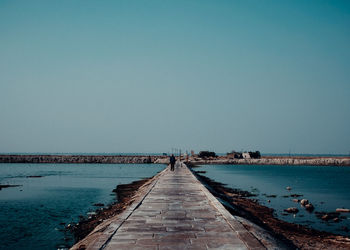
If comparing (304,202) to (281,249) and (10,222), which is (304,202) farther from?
(10,222)

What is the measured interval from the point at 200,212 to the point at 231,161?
79.6m

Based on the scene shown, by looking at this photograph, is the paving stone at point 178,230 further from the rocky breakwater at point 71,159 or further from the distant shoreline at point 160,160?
the rocky breakwater at point 71,159

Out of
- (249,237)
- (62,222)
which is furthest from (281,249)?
(62,222)

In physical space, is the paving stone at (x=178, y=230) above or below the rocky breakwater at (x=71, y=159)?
above

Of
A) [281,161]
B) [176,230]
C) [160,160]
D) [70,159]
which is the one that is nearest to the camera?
[176,230]

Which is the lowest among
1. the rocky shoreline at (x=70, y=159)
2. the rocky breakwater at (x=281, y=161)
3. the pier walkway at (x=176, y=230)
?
the rocky breakwater at (x=281, y=161)

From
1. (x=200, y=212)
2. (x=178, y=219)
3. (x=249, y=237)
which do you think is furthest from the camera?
(x=200, y=212)

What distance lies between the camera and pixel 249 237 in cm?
602

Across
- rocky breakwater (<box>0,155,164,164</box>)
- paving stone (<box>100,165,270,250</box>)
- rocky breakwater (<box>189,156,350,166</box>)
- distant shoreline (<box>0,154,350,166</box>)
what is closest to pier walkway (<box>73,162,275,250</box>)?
paving stone (<box>100,165,270,250</box>)

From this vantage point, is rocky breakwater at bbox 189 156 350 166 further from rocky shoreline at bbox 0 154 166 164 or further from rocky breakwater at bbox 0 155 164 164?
rocky shoreline at bbox 0 154 166 164

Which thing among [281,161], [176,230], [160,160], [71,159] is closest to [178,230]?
[176,230]

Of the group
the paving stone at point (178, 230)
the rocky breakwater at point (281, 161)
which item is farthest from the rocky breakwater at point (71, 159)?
the paving stone at point (178, 230)

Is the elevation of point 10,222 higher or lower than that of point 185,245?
lower

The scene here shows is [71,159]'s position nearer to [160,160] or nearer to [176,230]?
[160,160]
